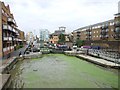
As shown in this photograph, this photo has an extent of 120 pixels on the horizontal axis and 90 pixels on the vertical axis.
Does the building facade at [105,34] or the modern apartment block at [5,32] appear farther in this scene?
the building facade at [105,34]

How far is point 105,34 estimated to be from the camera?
69.2 meters

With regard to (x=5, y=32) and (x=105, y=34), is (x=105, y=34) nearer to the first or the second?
(x=105, y=34)

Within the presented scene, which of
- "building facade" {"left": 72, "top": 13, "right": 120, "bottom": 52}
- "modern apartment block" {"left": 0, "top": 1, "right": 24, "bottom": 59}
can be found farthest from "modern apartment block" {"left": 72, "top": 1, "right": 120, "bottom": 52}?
"modern apartment block" {"left": 0, "top": 1, "right": 24, "bottom": 59}

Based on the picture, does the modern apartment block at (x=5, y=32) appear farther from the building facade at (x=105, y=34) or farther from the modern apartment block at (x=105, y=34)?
the modern apartment block at (x=105, y=34)

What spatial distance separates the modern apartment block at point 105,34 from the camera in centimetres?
4908

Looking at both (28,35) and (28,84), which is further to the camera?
(28,35)

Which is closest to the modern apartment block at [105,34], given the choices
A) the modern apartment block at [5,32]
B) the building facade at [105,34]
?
the building facade at [105,34]

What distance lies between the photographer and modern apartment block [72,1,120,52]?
4908 centimetres

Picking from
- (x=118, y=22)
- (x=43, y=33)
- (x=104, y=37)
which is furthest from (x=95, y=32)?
(x=43, y=33)

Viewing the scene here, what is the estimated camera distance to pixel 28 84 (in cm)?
1739

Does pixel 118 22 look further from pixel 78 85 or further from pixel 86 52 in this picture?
pixel 78 85

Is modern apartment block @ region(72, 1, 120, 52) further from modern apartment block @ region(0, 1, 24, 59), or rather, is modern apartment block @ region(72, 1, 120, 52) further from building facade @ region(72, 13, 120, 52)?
modern apartment block @ region(0, 1, 24, 59)

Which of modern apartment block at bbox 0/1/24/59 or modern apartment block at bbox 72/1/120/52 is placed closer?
modern apartment block at bbox 0/1/24/59

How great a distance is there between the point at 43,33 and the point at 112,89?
181m
